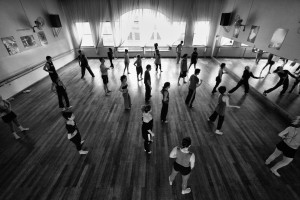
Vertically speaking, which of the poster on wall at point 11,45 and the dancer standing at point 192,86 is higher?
the poster on wall at point 11,45

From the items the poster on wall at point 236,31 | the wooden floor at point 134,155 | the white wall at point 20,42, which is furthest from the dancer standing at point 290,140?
the white wall at point 20,42

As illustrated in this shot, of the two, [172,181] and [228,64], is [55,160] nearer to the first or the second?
[172,181]

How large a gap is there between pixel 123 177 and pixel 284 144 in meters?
3.31

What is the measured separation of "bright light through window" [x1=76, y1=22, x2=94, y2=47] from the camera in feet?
35.0

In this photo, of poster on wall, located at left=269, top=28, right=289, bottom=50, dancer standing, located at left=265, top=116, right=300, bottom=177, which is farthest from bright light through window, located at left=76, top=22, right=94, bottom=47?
dancer standing, located at left=265, top=116, right=300, bottom=177

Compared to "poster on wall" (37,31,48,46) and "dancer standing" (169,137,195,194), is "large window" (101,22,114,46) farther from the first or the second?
"dancer standing" (169,137,195,194)

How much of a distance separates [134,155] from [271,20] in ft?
24.1

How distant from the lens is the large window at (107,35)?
1059 centimetres

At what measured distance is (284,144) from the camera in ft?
9.64

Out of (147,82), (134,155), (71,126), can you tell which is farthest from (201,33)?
(71,126)

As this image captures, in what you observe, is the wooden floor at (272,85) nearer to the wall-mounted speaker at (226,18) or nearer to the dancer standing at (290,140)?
the wall-mounted speaker at (226,18)

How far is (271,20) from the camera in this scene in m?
6.05

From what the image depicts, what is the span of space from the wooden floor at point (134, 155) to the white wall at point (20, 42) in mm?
1372

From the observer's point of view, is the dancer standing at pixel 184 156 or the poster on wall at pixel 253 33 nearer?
Result: the dancer standing at pixel 184 156
